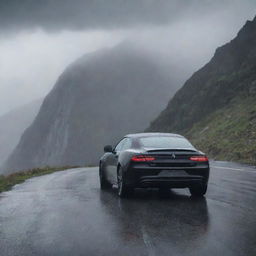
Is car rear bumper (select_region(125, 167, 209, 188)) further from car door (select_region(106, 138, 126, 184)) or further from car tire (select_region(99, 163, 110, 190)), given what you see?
car tire (select_region(99, 163, 110, 190))

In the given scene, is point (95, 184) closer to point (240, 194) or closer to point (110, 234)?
point (240, 194)

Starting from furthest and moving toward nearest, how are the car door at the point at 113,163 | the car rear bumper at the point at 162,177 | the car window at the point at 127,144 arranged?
the car door at the point at 113,163
the car window at the point at 127,144
the car rear bumper at the point at 162,177

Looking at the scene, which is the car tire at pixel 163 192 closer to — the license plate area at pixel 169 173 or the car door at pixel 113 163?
the car door at pixel 113 163

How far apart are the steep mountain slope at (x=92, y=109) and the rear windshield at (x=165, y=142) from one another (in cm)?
12257

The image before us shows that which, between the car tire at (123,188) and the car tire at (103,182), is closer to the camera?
the car tire at (123,188)

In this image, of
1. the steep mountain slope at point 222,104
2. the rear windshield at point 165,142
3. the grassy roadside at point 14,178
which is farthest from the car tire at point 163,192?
the steep mountain slope at point 222,104

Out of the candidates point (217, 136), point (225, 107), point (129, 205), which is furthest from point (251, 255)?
point (225, 107)

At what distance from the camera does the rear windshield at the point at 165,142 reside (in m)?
11.6

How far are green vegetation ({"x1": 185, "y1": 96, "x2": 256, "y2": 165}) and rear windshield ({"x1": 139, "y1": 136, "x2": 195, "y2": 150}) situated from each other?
19143mm

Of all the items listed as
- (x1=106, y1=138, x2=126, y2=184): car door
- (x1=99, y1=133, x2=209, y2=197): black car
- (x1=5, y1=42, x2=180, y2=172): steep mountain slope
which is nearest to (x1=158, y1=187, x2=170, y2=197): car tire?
(x1=99, y1=133, x2=209, y2=197): black car

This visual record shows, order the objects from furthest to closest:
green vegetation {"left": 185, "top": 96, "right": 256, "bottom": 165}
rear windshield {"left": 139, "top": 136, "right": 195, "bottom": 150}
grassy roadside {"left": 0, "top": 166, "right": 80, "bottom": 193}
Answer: green vegetation {"left": 185, "top": 96, "right": 256, "bottom": 165} < grassy roadside {"left": 0, "top": 166, "right": 80, "bottom": 193} < rear windshield {"left": 139, "top": 136, "right": 195, "bottom": 150}

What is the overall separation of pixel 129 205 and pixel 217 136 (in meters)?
38.5

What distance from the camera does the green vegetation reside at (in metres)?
37.8

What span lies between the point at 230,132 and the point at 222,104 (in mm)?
15668
